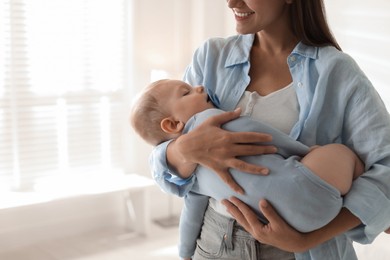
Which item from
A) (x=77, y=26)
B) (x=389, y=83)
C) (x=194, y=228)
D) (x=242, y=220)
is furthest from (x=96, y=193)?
(x=242, y=220)

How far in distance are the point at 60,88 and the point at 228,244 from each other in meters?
2.89

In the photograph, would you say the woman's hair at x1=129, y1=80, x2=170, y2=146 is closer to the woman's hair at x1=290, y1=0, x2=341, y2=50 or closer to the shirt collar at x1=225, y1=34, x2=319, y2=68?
the shirt collar at x1=225, y1=34, x2=319, y2=68

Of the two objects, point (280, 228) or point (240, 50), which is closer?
point (280, 228)

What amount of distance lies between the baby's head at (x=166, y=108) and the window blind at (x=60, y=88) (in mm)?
2521

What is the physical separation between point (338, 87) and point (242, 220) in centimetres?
40

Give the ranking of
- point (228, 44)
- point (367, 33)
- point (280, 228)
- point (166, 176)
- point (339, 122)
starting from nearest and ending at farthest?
point (280, 228)
point (339, 122)
point (166, 176)
point (228, 44)
point (367, 33)

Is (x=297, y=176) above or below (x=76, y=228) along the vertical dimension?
above

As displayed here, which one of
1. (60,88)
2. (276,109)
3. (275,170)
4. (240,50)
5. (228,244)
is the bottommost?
(60,88)

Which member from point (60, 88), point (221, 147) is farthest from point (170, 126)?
point (60, 88)

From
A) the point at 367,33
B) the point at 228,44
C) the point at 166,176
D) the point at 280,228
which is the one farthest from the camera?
the point at 367,33

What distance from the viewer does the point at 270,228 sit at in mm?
1206

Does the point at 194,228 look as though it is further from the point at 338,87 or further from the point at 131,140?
the point at 131,140

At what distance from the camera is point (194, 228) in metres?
1.51

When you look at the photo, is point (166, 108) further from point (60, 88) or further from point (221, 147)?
point (60, 88)
